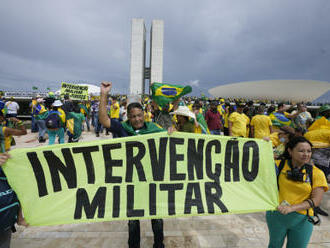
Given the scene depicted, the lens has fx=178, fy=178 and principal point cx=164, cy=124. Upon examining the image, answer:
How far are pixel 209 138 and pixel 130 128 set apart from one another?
3.22ft

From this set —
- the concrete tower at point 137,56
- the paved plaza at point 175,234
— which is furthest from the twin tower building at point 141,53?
the paved plaza at point 175,234

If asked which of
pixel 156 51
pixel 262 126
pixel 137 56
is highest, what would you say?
pixel 156 51

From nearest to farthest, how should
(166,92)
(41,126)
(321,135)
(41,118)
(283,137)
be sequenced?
(283,137), (321,135), (166,92), (41,126), (41,118)

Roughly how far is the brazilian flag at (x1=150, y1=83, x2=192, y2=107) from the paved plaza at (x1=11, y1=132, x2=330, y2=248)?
8.80 ft

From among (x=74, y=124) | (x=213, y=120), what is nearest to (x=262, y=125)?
(x=213, y=120)

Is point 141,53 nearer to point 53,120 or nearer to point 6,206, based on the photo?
point 53,120

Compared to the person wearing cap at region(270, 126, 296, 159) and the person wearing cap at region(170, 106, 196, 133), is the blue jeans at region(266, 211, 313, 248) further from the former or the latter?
the person wearing cap at region(170, 106, 196, 133)

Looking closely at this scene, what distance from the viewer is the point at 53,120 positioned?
5531mm

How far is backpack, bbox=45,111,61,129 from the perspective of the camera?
548 centimetres

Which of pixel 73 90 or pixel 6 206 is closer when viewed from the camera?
pixel 6 206

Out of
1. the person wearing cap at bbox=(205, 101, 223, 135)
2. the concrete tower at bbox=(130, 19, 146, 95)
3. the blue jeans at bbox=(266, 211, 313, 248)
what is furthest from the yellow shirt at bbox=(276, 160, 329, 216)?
the concrete tower at bbox=(130, 19, 146, 95)

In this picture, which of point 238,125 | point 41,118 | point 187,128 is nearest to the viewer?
point 187,128

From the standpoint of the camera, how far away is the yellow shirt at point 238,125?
5.29 m

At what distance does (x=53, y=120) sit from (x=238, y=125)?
223 inches
